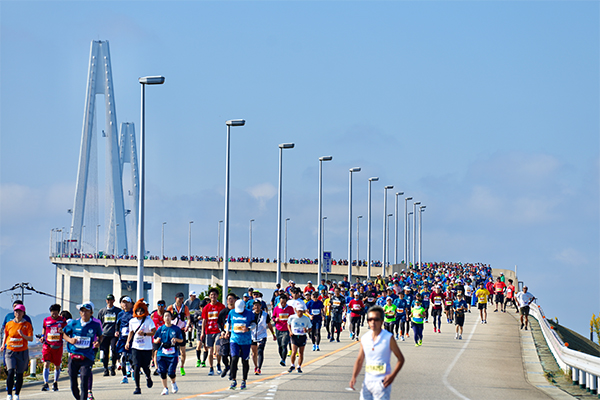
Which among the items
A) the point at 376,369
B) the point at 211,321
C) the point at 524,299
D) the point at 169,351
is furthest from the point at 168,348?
the point at 524,299

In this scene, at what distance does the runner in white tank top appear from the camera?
29.9ft

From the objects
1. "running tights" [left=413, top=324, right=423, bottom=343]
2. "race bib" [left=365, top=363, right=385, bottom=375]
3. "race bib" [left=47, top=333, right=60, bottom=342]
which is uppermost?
"race bib" [left=365, top=363, right=385, bottom=375]

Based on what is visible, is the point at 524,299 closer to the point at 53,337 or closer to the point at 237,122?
the point at 237,122

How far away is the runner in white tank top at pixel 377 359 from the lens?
359 inches

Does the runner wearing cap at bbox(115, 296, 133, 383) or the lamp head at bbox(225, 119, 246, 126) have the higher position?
the lamp head at bbox(225, 119, 246, 126)

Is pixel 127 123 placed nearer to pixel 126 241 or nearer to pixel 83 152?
pixel 126 241

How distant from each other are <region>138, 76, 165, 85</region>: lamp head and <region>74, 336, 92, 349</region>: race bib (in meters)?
14.2

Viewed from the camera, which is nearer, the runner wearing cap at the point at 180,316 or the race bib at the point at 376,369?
the race bib at the point at 376,369

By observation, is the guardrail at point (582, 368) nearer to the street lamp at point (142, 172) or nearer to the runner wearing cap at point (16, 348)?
the runner wearing cap at point (16, 348)

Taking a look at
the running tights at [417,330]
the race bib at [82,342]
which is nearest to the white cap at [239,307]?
the race bib at [82,342]

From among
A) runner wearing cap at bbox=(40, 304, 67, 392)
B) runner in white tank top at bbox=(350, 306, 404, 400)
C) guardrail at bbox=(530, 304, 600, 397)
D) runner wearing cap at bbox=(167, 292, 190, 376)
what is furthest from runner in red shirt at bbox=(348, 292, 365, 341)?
runner in white tank top at bbox=(350, 306, 404, 400)

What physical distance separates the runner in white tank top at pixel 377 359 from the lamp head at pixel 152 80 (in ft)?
60.6

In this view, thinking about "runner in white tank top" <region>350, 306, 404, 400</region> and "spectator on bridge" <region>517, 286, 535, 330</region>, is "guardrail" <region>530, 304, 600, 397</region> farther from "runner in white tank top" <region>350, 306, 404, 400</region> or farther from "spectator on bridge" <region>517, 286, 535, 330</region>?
"spectator on bridge" <region>517, 286, 535, 330</region>

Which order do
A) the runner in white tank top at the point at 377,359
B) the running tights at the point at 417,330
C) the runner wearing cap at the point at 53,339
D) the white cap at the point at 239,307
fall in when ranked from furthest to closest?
1. the running tights at the point at 417,330
2. the runner wearing cap at the point at 53,339
3. the white cap at the point at 239,307
4. the runner in white tank top at the point at 377,359
